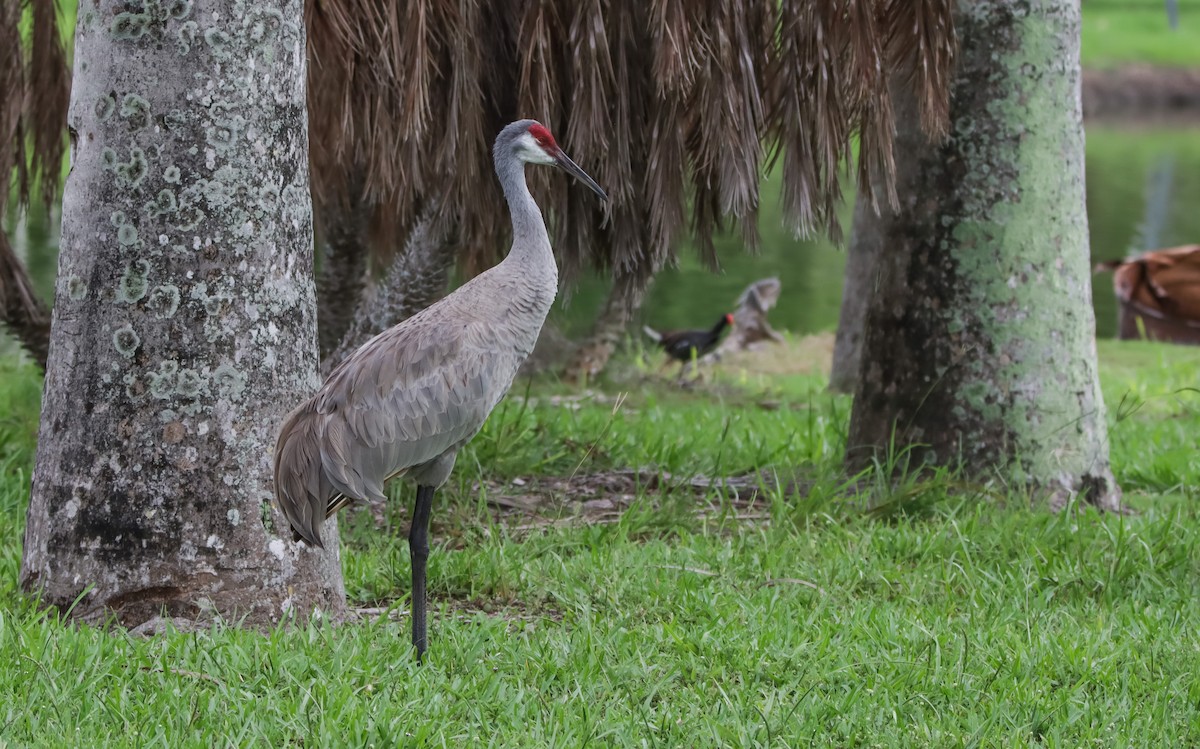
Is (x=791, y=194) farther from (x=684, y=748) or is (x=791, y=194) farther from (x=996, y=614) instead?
(x=684, y=748)

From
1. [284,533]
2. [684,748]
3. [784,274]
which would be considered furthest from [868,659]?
[784,274]

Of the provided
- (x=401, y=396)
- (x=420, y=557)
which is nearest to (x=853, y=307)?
(x=420, y=557)

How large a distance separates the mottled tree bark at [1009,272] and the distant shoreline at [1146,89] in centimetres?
3484

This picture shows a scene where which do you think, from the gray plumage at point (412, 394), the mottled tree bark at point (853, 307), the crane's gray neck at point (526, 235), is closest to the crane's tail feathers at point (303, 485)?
the gray plumage at point (412, 394)

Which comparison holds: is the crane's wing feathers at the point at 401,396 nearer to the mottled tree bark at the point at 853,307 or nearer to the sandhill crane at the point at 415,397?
the sandhill crane at the point at 415,397

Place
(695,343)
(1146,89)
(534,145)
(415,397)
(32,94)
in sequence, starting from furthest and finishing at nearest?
(1146,89)
(695,343)
(32,94)
(534,145)
(415,397)

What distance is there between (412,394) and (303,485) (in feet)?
1.19

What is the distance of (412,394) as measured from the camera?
3602 mm

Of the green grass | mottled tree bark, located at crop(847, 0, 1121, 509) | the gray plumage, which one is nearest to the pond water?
mottled tree bark, located at crop(847, 0, 1121, 509)

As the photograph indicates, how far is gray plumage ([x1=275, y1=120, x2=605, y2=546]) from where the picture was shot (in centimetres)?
351

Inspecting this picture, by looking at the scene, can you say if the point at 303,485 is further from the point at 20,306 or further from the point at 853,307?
the point at 853,307

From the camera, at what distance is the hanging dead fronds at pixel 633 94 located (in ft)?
15.5

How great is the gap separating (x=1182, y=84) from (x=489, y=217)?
37.5 meters

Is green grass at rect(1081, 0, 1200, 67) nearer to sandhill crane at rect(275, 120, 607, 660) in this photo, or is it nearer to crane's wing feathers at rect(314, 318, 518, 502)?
sandhill crane at rect(275, 120, 607, 660)
